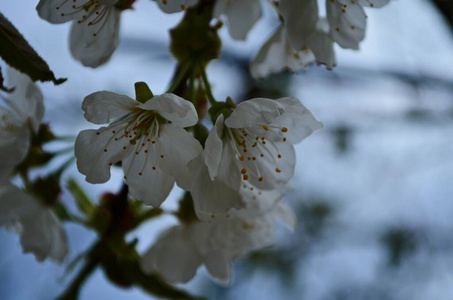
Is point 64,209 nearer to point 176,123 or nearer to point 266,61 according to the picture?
point 176,123

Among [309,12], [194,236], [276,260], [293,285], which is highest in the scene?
[309,12]

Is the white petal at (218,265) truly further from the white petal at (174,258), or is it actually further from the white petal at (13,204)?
the white petal at (13,204)

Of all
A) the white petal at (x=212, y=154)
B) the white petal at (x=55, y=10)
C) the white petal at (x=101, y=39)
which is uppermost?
the white petal at (x=55, y=10)

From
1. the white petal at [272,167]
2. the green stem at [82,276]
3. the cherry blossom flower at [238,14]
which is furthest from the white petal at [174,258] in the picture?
the cherry blossom flower at [238,14]

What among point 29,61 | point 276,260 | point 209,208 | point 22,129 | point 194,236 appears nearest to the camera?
point 29,61

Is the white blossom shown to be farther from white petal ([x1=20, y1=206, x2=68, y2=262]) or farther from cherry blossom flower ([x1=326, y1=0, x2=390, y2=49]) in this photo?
white petal ([x1=20, y1=206, x2=68, y2=262])

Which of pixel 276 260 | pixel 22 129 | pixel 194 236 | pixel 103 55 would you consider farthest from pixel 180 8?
pixel 276 260
